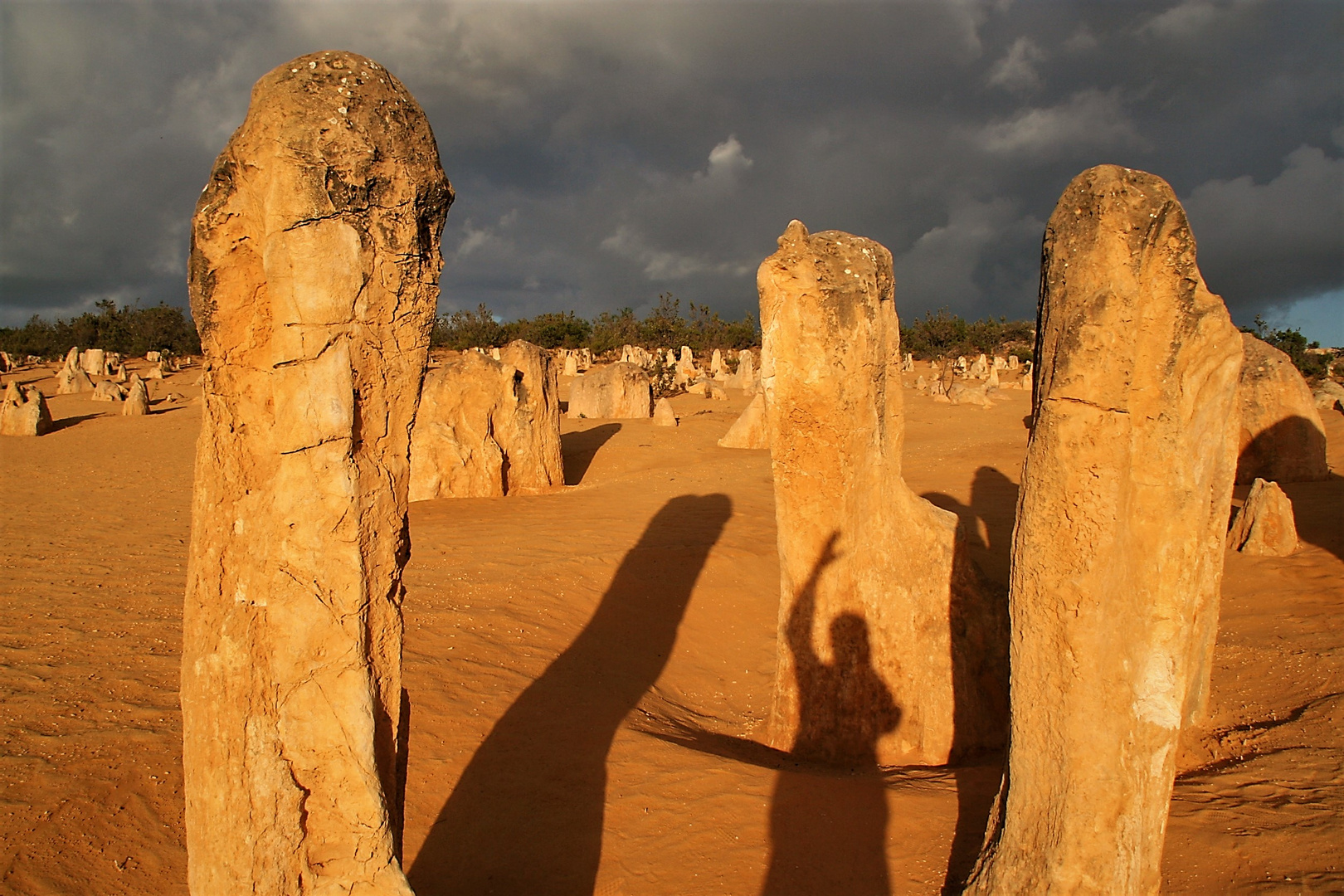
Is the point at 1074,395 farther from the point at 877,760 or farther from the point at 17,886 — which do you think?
the point at 17,886

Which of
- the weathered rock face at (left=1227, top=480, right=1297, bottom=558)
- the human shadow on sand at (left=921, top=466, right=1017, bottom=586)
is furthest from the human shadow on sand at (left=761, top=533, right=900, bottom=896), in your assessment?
the weathered rock face at (left=1227, top=480, right=1297, bottom=558)

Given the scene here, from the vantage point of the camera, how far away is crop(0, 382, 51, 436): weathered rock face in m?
15.4

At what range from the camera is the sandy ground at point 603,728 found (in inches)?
130

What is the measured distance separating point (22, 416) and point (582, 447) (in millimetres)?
11256

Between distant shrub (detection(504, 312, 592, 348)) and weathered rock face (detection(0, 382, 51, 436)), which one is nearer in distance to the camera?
weathered rock face (detection(0, 382, 51, 436))

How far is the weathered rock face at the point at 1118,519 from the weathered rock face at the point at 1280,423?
28.8 feet

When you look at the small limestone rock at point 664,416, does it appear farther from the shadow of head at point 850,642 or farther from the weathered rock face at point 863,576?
the shadow of head at point 850,642

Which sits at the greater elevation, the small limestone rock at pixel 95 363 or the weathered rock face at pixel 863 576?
the small limestone rock at pixel 95 363

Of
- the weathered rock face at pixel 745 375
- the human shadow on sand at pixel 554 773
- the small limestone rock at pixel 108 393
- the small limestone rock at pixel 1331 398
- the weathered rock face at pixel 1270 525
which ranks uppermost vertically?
the weathered rock face at pixel 745 375

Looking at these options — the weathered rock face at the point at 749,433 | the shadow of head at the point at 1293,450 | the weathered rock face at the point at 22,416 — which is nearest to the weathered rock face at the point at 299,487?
the shadow of head at the point at 1293,450

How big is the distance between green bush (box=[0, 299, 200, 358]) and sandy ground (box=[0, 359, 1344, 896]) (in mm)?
38820

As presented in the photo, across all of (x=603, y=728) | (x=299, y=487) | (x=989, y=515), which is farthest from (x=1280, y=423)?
(x=299, y=487)

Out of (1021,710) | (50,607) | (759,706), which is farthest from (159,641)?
(1021,710)

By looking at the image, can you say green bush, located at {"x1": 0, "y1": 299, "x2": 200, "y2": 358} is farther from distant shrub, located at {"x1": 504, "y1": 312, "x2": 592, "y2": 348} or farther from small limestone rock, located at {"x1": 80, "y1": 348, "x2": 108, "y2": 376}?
distant shrub, located at {"x1": 504, "y1": 312, "x2": 592, "y2": 348}
